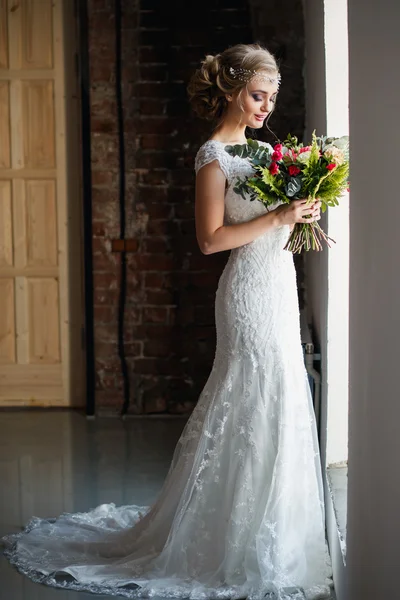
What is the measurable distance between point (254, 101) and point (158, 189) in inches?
110

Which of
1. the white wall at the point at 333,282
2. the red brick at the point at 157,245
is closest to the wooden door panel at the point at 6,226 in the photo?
the red brick at the point at 157,245

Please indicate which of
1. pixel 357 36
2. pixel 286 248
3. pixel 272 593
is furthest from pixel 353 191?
pixel 272 593

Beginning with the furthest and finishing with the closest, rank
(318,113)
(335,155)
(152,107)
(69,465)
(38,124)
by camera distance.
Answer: (38,124) < (152,107) < (69,465) < (318,113) < (335,155)

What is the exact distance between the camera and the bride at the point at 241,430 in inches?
129

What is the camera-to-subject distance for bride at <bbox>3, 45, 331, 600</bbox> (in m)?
3.28

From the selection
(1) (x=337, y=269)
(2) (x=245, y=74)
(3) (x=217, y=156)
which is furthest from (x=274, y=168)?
(1) (x=337, y=269)

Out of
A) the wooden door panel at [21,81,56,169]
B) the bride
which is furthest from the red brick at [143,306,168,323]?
the bride

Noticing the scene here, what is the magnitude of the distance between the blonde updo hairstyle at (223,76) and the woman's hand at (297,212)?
→ 449 millimetres

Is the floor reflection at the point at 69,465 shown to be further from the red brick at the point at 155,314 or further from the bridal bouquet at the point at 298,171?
the bridal bouquet at the point at 298,171

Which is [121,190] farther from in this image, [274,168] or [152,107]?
[274,168]

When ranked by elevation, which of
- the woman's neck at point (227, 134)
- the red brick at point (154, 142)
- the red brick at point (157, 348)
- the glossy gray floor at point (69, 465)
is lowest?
the glossy gray floor at point (69, 465)

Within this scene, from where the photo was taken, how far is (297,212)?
10.5 ft

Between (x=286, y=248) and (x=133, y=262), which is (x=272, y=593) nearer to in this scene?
(x=286, y=248)

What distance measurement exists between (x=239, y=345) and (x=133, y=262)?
2858mm
